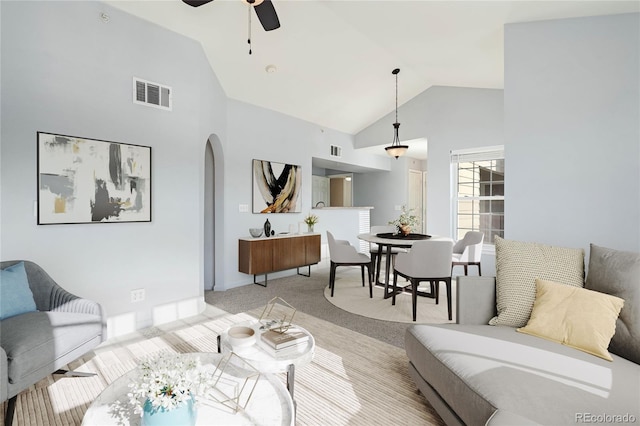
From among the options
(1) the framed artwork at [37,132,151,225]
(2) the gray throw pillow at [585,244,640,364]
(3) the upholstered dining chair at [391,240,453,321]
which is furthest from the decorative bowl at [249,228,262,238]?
(2) the gray throw pillow at [585,244,640,364]

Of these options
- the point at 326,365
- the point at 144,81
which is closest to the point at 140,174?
the point at 144,81

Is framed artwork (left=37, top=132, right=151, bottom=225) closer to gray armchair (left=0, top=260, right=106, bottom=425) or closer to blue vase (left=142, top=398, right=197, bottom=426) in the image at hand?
gray armchair (left=0, top=260, right=106, bottom=425)

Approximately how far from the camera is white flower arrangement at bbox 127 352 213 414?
3.63 ft

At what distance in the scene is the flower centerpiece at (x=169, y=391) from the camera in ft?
3.64

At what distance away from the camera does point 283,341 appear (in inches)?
67.6

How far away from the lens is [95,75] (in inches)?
110

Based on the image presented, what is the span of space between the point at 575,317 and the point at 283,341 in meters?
1.64

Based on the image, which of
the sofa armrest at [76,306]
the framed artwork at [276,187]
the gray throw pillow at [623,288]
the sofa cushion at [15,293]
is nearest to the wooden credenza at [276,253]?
the framed artwork at [276,187]

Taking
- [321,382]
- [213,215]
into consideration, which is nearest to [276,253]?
[213,215]

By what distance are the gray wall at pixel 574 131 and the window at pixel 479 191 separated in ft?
7.89

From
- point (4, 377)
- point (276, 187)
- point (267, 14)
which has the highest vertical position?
point (267, 14)

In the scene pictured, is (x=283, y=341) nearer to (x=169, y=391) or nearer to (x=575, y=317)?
(x=169, y=391)

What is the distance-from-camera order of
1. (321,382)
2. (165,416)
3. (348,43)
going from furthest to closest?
1. (348,43)
2. (321,382)
3. (165,416)

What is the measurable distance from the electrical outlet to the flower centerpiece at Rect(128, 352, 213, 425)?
214 cm
